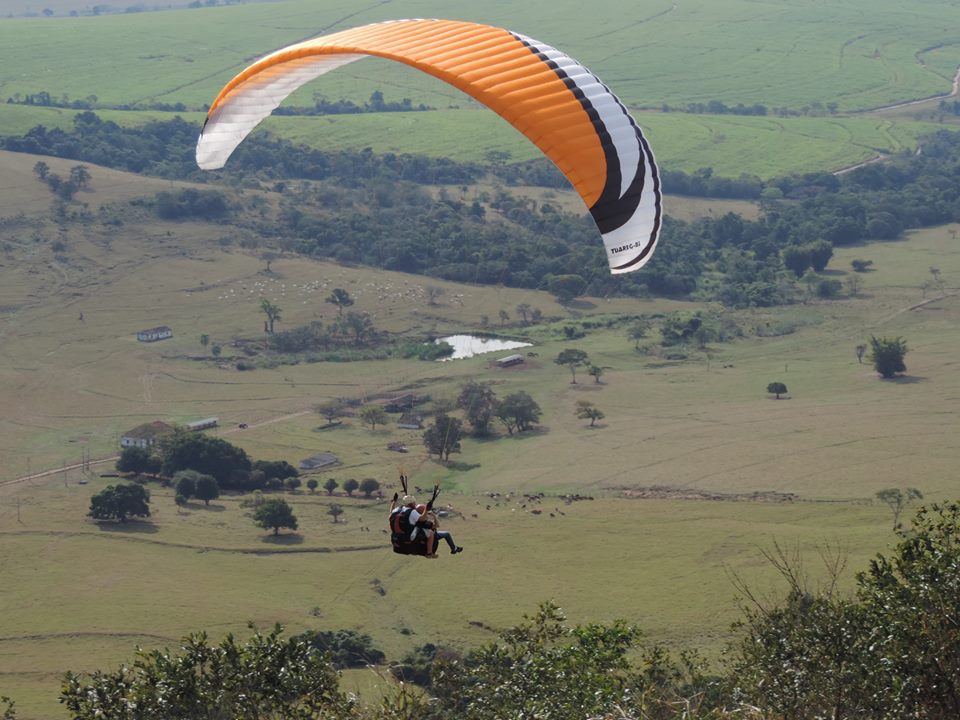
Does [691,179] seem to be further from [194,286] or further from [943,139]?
[194,286]

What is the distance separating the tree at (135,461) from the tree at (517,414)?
1473cm

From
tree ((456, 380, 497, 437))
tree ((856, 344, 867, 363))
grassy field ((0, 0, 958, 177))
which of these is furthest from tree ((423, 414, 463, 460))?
grassy field ((0, 0, 958, 177))

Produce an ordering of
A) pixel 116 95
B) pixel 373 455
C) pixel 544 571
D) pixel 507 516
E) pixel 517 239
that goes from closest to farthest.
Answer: pixel 544 571
pixel 507 516
pixel 373 455
pixel 517 239
pixel 116 95

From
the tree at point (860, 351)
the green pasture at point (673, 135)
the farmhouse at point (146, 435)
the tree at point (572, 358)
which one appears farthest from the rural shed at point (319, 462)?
the green pasture at point (673, 135)

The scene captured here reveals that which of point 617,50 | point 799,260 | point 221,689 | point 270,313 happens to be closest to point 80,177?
point 270,313

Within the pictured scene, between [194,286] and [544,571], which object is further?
[194,286]

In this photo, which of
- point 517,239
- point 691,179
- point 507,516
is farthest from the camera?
point 691,179

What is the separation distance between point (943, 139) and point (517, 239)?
50609 millimetres

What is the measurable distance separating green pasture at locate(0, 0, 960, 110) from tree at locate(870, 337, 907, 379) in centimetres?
7062

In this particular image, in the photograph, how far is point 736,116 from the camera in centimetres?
13712

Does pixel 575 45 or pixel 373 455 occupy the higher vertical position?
pixel 575 45

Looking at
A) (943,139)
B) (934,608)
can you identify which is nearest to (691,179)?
(943,139)

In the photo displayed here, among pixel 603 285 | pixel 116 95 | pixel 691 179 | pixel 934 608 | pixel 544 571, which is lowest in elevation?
pixel 544 571

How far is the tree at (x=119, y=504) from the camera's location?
51.1m
